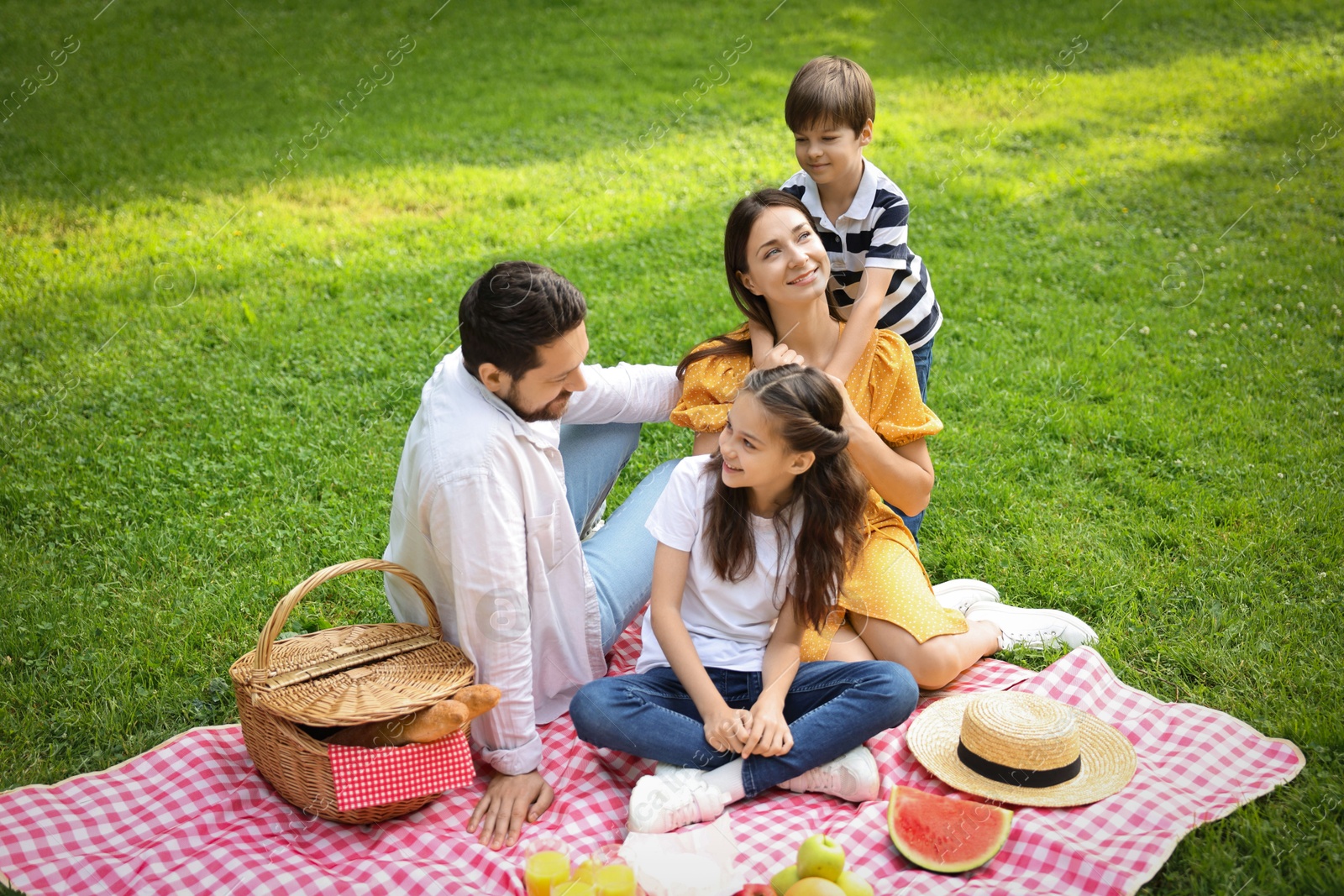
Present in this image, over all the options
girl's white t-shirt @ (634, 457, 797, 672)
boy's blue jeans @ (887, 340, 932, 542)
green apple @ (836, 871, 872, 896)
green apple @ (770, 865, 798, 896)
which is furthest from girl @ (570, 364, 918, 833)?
boy's blue jeans @ (887, 340, 932, 542)

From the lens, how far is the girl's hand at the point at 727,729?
9.92 feet

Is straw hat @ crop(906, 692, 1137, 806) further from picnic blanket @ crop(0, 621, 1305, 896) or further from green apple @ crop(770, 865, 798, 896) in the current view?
green apple @ crop(770, 865, 798, 896)

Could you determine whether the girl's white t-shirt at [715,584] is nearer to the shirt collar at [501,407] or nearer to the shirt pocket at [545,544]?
the shirt pocket at [545,544]

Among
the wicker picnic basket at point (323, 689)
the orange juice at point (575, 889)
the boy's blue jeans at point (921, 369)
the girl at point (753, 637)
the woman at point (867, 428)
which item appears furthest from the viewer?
the boy's blue jeans at point (921, 369)

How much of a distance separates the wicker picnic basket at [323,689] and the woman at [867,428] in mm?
1169

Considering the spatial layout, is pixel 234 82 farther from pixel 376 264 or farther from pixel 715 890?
pixel 715 890

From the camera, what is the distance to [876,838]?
2932 mm

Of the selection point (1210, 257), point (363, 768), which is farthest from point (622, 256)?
point (363, 768)

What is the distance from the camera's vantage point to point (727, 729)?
304 cm

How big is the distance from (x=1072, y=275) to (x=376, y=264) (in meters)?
4.78

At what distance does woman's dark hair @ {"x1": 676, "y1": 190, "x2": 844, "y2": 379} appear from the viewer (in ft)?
11.5

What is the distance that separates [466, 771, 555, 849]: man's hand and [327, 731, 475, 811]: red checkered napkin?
0.15 m

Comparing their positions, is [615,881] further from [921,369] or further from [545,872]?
[921,369]

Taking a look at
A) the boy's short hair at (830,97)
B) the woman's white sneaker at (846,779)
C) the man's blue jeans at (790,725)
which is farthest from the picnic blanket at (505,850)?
the boy's short hair at (830,97)
